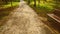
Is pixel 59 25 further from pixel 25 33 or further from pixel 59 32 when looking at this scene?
pixel 25 33

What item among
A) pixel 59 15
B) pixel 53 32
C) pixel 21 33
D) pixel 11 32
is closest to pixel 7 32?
pixel 11 32

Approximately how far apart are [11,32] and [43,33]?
91.1 inches

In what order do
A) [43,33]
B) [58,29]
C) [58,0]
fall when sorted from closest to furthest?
[43,33]
[58,29]
[58,0]

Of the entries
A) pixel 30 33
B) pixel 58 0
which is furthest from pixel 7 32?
pixel 58 0

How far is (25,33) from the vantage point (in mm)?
9500

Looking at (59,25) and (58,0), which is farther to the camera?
(58,0)

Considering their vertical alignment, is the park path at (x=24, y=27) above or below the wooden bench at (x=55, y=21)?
below

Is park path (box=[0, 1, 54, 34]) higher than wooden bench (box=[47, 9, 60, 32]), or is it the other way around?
wooden bench (box=[47, 9, 60, 32])

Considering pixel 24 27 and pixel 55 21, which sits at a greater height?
pixel 55 21

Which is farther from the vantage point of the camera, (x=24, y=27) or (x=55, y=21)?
(x=24, y=27)

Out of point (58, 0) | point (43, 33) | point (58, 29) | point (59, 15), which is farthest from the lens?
point (58, 0)

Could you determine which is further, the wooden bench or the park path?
the wooden bench

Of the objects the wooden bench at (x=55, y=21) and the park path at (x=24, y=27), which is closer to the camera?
the park path at (x=24, y=27)

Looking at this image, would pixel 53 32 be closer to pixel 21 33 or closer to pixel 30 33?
pixel 30 33
